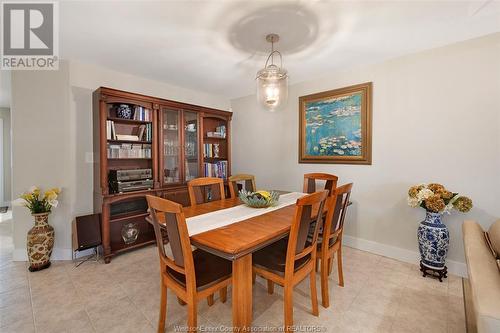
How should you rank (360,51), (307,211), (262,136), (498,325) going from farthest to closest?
(262,136) → (360,51) → (307,211) → (498,325)

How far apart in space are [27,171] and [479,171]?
4.86 meters

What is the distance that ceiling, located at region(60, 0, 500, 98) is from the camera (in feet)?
5.69

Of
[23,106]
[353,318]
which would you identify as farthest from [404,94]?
[23,106]

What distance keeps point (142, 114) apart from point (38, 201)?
1481mm

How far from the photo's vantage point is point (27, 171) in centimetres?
264

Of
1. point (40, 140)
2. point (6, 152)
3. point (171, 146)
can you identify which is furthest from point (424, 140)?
point (6, 152)

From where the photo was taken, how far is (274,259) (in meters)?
1.64

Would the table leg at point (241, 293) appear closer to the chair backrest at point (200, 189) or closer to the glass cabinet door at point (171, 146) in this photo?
the chair backrest at point (200, 189)

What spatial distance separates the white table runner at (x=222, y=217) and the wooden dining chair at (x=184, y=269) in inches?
5.7

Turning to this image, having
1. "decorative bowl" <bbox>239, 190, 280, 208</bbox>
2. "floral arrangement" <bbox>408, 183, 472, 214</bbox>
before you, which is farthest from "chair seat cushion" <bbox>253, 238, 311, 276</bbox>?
"floral arrangement" <bbox>408, 183, 472, 214</bbox>

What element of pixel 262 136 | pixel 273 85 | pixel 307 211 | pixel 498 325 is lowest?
pixel 498 325

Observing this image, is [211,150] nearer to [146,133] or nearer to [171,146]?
[171,146]

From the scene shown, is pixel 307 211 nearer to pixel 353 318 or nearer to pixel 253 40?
pixel 353 318

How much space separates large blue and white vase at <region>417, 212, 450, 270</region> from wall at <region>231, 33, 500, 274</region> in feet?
0.84
